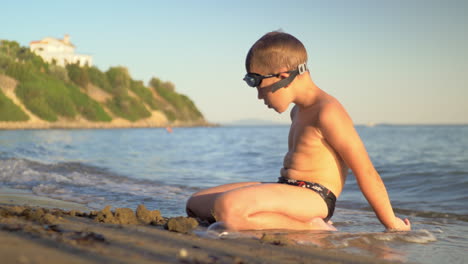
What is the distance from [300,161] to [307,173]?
86 millimetres

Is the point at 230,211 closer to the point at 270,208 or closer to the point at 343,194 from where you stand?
the point at 270,208

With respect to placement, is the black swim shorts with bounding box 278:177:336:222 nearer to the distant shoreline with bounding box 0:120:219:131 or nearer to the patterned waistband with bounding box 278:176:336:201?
the patterned waistband with bounding box 278:176:336:201

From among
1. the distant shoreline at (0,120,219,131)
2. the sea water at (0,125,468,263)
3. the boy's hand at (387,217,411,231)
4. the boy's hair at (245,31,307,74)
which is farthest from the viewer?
the distant shoreline at (0,120,219,131)

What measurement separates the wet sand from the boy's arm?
2.15 feet

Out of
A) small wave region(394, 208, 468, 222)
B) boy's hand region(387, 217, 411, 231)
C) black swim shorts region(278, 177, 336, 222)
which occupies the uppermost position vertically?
black swim shorts region(278, 177, 336, 222)

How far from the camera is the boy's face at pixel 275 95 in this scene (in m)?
2.76

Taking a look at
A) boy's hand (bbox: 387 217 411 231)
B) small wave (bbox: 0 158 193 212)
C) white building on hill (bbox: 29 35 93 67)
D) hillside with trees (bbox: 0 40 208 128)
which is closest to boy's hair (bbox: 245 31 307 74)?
boy's hand (bbox: 387 217 411 231)

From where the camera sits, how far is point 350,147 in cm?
269

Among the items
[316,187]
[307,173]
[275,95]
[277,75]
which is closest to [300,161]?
[307,173]

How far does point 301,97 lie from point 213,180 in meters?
4.80

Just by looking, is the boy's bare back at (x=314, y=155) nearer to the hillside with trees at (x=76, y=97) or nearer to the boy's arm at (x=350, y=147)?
the boy's arm at (x=350, y=147)

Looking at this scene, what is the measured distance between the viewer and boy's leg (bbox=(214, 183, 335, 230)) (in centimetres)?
265

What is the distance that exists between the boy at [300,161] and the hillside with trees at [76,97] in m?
40.5

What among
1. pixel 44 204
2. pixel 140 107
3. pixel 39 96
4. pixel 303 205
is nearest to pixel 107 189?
pixel 44 204
